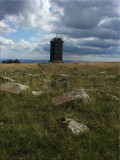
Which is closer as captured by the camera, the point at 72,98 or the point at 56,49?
the point at 72,98

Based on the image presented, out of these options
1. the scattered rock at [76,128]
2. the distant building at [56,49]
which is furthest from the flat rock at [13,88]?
the distant building at [56,49]

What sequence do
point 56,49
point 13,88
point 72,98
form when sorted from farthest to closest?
point 56,49 → point 13,88 → point 72,98

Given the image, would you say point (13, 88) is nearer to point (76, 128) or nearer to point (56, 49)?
point (76, 128)

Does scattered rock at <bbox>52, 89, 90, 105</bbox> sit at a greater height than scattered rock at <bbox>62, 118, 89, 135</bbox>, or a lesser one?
greater

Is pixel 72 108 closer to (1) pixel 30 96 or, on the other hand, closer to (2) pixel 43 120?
(2) pixel 43 120

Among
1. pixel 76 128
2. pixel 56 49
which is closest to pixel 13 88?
pixel 76 128

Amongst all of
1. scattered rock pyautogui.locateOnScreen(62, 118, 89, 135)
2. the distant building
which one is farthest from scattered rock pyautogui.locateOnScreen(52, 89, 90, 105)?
the distant building

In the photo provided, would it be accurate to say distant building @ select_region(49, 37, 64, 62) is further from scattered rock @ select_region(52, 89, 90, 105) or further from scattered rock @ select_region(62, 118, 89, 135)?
scattered rock @ select_region(62, 118, 89, 135)

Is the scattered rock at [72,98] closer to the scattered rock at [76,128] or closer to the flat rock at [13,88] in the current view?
the scattered rock at [76,128]

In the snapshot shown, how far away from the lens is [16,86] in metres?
7.53

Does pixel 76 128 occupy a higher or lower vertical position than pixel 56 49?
lower

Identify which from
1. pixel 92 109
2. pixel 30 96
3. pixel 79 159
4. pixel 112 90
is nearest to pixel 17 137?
pixel 79 159

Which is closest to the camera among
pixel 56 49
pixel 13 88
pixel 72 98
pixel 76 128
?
pixel 76 128

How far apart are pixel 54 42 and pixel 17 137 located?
40.2 meters
